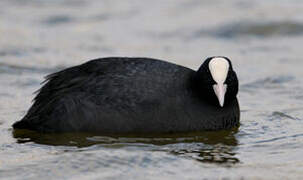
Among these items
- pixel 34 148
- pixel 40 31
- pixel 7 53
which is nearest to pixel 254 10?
pixel 40 31

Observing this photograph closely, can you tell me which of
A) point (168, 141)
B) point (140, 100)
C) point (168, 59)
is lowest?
point (168, 141)

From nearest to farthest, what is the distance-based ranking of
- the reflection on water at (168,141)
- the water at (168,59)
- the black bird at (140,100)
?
the water at (168,59) → the reflection on water at (168,141) → the black bird at (140,100)

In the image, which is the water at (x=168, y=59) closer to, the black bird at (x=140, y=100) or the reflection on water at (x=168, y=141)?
the reflection on water at (x=168, y=141)

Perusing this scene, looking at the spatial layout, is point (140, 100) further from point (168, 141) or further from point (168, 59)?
point (168, 59)

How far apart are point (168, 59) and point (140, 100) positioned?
3988mm

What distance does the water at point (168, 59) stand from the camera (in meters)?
5.57

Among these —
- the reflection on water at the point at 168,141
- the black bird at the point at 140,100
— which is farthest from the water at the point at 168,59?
the black bird at the point at 140,100

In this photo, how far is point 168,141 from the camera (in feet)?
20.4

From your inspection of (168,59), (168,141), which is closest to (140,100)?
(168,141)

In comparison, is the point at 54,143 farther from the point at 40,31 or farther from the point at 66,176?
the point at 40,31

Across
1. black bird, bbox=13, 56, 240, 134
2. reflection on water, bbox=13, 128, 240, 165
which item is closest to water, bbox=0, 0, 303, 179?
reflection on water, bbox=13, 128, 240, 165

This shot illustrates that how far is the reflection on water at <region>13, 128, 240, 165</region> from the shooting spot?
5996mm

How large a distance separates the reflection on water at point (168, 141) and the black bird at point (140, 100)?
6cm

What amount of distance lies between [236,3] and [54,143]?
7597mm
